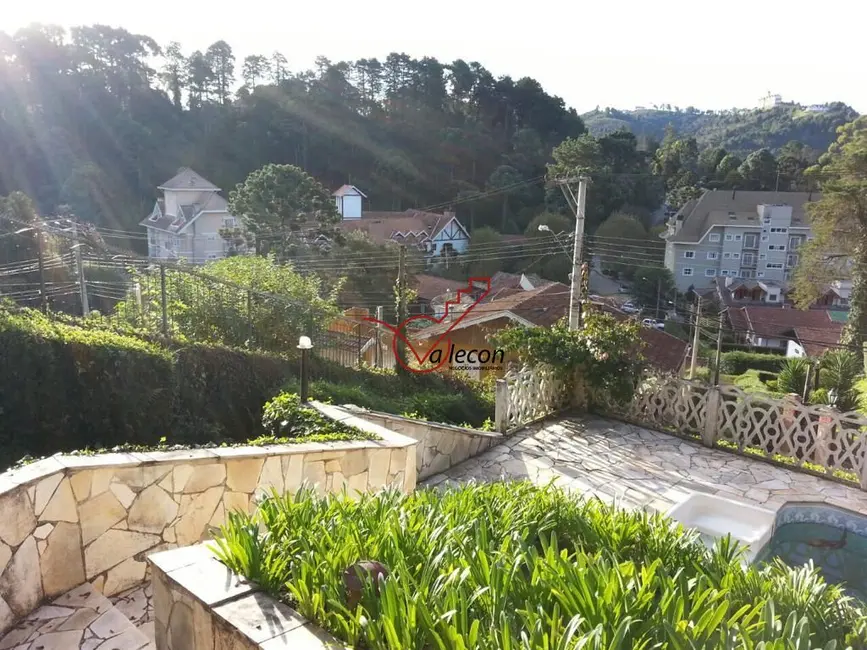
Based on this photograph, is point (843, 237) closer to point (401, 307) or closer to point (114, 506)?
point (401, 307)

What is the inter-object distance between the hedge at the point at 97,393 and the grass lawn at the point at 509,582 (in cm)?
289

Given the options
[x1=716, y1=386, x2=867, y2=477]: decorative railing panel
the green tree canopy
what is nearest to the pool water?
[x1=716, y1=386, x2=867, y2=477]: decorative railing panel

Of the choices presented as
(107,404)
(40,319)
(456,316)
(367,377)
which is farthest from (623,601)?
(456,316)

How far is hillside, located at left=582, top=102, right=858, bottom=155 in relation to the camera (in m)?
74.4

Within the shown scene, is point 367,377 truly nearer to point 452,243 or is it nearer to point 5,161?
point 452,243

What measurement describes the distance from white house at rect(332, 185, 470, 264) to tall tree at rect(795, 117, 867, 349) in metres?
19.9

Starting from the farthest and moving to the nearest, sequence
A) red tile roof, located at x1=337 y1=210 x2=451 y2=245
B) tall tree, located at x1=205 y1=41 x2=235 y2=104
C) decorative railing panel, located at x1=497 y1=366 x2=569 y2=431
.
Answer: tall tree, located at x1=205 y1=41 x2=235 y2=104
red tile roof, located at x1=337 y1=210 x2=451 y2=245
decorative railing panel, located at x1=497 y1=366 x2=569 y2=431

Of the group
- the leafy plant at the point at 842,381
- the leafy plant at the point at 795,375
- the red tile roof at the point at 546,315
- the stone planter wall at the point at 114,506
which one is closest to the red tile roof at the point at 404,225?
the red tile roof at the point at 546,315

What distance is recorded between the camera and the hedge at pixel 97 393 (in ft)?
14.7

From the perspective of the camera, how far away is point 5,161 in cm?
3753

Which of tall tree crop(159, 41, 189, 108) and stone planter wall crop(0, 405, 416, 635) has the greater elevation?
tall tree crop(159, 41, 189, 108)

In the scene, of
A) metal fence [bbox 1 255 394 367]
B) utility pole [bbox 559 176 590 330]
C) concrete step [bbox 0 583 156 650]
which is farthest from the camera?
utility pole [bbox 559 176 590 330]

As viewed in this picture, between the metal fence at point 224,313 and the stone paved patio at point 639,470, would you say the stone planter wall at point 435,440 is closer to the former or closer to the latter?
the stone paved patio at point 639,470

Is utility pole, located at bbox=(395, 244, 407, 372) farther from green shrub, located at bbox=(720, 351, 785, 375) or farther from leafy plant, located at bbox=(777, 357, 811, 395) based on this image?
green shrub, located at bbox=(720, 351, 785, 375)
